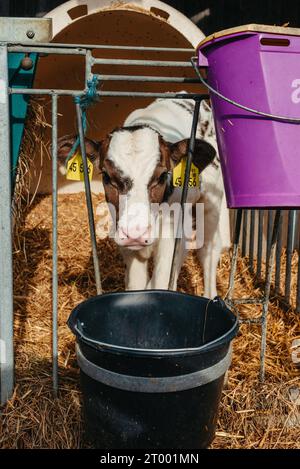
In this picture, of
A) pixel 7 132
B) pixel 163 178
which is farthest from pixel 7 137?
pixel 163 178

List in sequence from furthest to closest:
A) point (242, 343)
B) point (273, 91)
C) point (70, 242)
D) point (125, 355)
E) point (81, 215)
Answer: point (81, 215) → point (70, 242) → point (242, 343) → point (273, 91) → point (125, 355)

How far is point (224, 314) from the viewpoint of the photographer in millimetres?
2131

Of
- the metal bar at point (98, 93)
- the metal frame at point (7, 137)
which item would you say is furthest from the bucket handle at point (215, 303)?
the metal bar at point (98, 93)

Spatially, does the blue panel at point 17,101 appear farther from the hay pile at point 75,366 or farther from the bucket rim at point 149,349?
the bucket rim at point 149,349

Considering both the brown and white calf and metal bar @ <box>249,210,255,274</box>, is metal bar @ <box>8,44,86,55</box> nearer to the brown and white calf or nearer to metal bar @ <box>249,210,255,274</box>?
the brown and white calf

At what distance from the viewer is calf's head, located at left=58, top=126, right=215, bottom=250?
2734 millimetres

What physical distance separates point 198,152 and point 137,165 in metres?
0.31

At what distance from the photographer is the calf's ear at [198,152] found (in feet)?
9.46

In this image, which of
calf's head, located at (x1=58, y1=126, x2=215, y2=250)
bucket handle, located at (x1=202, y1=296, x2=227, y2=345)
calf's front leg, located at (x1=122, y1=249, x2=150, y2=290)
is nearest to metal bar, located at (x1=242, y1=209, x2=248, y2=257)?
calf's front leg, located at (x1=122, y1=249, x2=150, y2=290)

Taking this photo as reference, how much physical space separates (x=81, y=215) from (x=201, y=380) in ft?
13.1

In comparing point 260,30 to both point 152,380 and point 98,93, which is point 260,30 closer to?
point 98,93

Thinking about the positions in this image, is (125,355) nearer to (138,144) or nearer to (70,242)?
(138,144)

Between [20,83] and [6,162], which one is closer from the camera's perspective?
[6,162]

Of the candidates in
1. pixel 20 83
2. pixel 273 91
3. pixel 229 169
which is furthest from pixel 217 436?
pixel 20 83
